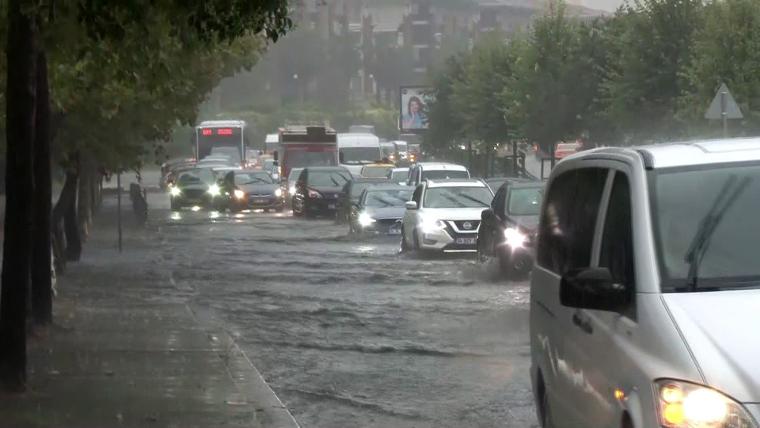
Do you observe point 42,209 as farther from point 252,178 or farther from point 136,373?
point 252,178

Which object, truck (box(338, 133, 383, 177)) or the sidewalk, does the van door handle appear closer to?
the sidewalk

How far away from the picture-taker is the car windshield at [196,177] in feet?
183

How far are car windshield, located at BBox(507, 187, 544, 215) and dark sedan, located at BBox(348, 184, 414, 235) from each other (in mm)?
9902

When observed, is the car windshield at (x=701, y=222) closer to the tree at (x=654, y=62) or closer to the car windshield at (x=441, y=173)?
the tree at (x=654, y=62)

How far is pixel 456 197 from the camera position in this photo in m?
30.4

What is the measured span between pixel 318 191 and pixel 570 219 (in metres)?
41.5

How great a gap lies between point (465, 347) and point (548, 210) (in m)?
6.92

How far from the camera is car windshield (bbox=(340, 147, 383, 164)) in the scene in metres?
71.0

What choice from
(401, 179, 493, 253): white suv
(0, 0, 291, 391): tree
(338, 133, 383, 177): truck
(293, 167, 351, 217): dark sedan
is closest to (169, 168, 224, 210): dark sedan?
(293, 167, 351, 217): dark sedan

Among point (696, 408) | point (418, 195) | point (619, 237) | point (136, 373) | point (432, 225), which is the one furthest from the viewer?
point (418, 195)

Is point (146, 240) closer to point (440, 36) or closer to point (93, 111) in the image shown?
point (93, 111)

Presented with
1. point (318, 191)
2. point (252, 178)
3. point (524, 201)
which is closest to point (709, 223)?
point (524, 201)

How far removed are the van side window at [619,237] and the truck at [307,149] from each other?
5488 cm

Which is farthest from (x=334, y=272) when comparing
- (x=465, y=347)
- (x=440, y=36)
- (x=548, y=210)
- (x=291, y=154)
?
(x=440, y=36)
